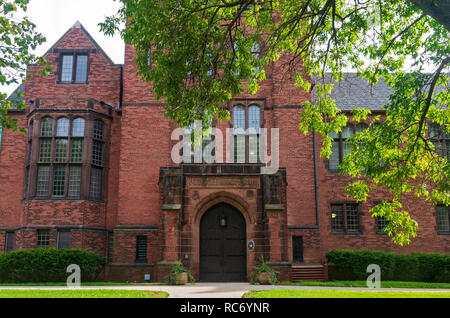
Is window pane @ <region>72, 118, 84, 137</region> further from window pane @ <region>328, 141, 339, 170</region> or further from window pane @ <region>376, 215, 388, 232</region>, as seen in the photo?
window pane @ <region>376, 215, 388, 232</region>

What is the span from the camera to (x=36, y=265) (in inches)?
725

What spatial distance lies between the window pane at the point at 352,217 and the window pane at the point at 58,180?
14667 millimetres

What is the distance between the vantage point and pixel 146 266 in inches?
787

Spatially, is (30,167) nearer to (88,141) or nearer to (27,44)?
(88,141)

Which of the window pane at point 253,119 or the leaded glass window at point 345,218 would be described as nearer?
the window pane at point 253,119

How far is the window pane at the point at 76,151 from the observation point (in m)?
21.3

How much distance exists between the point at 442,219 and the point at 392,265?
515cm

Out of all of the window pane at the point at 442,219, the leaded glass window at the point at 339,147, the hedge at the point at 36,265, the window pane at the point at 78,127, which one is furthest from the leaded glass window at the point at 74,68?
the window pane at the point at 442,219

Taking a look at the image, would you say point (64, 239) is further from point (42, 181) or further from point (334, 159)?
point (334, 159)

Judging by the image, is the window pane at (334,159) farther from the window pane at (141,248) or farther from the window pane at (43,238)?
the window pane at (43,238)

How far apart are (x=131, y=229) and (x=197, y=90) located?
1046cm

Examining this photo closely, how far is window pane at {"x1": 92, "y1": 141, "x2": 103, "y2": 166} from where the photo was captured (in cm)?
2181

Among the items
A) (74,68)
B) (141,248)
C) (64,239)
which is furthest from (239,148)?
(74,68)

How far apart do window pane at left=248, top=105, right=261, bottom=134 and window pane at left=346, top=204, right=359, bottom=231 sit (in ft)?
21.9
